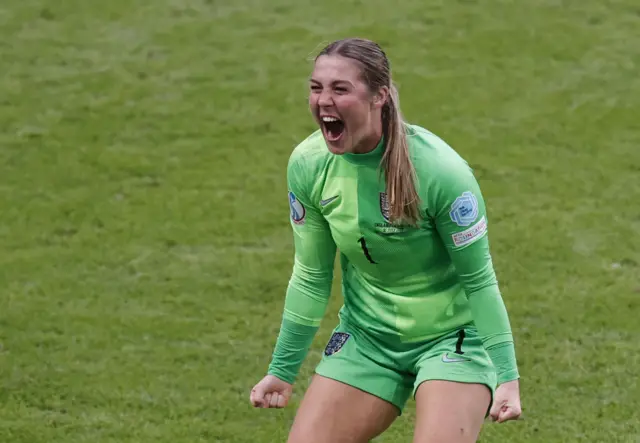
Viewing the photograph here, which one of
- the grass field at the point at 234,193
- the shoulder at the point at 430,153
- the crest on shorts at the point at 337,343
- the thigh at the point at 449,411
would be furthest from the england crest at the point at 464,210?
the grass field at the point at 234,193

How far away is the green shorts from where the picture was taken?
4230 mm

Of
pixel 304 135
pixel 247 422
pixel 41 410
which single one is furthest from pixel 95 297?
pixel 304 135

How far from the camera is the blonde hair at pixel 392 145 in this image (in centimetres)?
407

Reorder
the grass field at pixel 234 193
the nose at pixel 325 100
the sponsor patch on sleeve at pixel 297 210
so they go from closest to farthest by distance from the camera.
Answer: the nose at pixel 325 100 < the sponsor patch on sleeve at pixel 297 210 < the grass field at pixel 234 193

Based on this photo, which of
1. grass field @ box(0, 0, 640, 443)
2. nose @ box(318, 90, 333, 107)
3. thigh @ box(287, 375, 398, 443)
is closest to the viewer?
nose @ box(318, 90, 333, 107)

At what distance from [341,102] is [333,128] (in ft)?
0.37

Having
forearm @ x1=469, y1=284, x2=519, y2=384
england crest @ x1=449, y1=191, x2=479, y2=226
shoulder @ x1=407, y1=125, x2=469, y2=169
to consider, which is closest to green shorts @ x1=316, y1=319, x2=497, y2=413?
forearm @ x1=469, y1=284, x2=519, y2=384

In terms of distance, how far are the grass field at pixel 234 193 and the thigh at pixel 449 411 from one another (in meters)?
1.85

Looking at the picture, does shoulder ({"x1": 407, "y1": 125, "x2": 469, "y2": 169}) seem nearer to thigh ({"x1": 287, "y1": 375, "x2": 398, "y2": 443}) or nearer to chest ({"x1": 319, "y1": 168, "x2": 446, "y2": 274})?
chest ({"x1": 319, "y1": 168, "x2": 446, "y2": 274})

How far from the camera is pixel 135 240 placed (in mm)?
8375

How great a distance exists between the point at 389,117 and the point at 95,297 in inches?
158

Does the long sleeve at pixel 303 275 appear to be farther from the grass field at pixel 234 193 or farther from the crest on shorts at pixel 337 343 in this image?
the grass field at pixel 234 193

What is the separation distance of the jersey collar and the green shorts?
66 cm

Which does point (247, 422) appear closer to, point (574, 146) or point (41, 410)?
point (41, 410)
